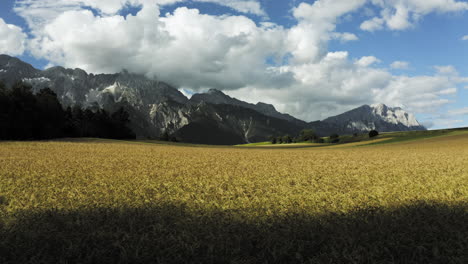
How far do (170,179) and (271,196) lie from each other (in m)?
6.23

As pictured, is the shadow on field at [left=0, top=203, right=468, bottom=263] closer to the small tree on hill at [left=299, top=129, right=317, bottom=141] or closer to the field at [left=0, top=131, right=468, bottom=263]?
the field at [left=0, top=131, right=468, bottom=263]

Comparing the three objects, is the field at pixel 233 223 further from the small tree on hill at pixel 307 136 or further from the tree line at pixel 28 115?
the small tree on hill at pixel 307 136

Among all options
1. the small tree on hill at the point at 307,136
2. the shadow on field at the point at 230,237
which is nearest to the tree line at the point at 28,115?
the shadow on field at the point at 230,237

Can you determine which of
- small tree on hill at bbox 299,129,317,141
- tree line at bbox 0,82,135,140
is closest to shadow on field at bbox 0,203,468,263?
tree line at bbox 0,82,135,140

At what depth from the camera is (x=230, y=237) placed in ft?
21.1

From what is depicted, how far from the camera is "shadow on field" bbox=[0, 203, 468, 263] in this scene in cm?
555

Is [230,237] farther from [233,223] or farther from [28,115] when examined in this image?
[28,115]

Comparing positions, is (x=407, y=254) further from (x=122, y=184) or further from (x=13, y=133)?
(x=13, y=133)

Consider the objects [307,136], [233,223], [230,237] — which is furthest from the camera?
[307,136]

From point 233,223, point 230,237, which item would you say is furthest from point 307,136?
point 230,237

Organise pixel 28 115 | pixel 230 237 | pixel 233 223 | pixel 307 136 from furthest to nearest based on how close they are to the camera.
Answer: pixel 307 136 → pixel 28 115 → pixel 233 223 → pixel 230 237

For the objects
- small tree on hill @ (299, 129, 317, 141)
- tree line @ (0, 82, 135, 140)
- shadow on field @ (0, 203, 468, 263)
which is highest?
tree line @ (0, 82, 135, 140)

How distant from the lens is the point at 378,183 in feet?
43.3

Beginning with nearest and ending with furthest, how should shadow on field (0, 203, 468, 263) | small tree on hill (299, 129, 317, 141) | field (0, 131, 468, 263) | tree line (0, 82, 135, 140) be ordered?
shadow on field (0, 203, 468, 263) → field (0, 131, 468, 263) → tree line (0, 82, 135, 140) → small tree on hill (299, 129, 317, 141)
